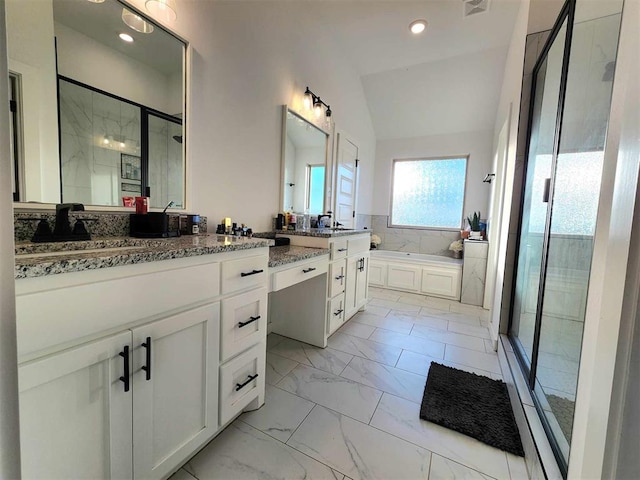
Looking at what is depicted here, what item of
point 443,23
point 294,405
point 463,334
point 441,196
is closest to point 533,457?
point 294,405

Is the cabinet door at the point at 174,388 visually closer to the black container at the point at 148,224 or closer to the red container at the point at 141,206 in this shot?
the black container at the point at 148,224

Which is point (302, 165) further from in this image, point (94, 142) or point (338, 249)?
point (94, 142)

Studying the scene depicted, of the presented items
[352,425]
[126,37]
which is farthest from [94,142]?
[352,425]

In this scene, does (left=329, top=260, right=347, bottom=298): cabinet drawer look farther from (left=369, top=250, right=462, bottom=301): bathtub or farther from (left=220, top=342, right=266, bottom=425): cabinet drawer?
(left=369, top=250, right=462, bottom=301): bathtub

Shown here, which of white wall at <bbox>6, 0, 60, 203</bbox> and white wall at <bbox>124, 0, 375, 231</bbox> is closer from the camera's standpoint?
white wall at <bbox>6, 0, 60, 203</bbox>

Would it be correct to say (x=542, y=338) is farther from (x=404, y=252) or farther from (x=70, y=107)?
(x=404, y=252)

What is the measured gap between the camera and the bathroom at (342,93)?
1.71 meters

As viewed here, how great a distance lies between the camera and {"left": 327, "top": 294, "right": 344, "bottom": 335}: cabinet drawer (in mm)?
2273

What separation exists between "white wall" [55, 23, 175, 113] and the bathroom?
0.14 m

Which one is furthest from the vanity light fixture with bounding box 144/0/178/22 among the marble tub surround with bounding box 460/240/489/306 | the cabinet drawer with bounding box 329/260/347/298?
the marble tub surround with bounding box 460/240/489/306

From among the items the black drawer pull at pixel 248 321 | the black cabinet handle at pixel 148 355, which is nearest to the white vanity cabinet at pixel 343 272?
the black drawer pull at pixel 248 321

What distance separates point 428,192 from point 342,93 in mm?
2187

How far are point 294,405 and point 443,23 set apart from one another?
361cm

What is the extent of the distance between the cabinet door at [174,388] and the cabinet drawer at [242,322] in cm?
5
